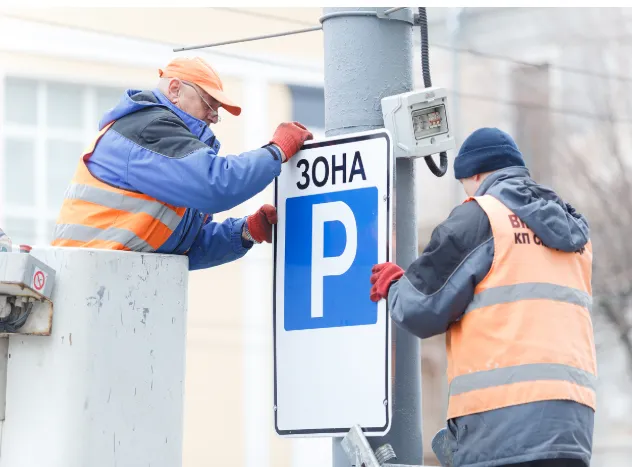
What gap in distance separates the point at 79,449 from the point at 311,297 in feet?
2.80

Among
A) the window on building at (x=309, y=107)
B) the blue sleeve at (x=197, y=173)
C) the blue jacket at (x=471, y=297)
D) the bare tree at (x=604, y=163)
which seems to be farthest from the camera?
the window on building at (x=309, y=107)

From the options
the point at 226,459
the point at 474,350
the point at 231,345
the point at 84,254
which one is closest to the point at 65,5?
the point at 231,345

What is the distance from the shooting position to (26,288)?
3.34m

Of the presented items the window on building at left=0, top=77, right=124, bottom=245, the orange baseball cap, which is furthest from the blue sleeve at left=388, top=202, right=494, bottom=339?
the window on building at left=0, top=77, right=124, bottom=245

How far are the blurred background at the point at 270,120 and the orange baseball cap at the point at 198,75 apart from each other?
206 inches

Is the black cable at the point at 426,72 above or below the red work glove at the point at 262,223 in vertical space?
above

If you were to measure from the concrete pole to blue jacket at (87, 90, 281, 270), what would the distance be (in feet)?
0.99

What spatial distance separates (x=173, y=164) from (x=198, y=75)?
20.1 inches

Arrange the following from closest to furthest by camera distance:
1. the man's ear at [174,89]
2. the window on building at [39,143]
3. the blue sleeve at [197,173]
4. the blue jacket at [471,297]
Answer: the blue jacket at [471,297]
the blue sleeve at [197,173]
the man's ear at [174,89]
the window on building at [39,143]

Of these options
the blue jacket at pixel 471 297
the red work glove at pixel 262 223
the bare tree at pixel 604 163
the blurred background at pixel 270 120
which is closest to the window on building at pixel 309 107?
the blurred background at pixel 270 120

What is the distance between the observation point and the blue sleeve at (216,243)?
420 cm

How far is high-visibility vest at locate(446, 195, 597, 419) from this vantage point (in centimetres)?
323

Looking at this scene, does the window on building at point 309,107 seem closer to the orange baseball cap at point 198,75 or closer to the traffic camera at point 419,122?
the orange baseball cap at point 198,75

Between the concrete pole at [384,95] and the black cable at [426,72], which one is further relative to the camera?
the black cable at [426,72]
